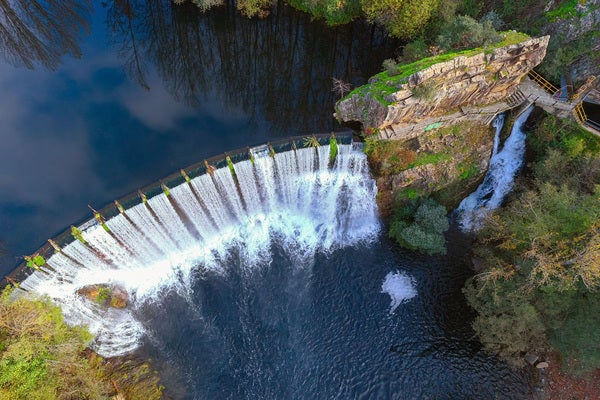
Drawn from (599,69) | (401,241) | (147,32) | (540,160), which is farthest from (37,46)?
(599,69)

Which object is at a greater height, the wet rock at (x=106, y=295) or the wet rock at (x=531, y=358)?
the wet rock at (x=106, y=295)

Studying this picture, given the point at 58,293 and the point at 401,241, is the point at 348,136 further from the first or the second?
the point at 58,293

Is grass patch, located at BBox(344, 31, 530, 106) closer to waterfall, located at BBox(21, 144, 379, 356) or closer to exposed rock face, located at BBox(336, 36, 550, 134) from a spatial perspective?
exposed rock face, located at BBox(336, 36, 550, 134)

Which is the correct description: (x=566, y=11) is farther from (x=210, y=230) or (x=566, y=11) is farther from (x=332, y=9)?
(x=210, y=230)

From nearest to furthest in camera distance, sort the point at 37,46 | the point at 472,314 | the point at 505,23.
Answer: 1. the point at 472,314
2. the point at 505,23
3. the point at 37,46

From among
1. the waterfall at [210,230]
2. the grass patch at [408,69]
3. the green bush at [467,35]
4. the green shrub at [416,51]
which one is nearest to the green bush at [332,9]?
the green shrub at [416,51]

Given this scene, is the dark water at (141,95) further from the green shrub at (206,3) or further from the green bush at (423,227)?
the green bush at (423,227)
